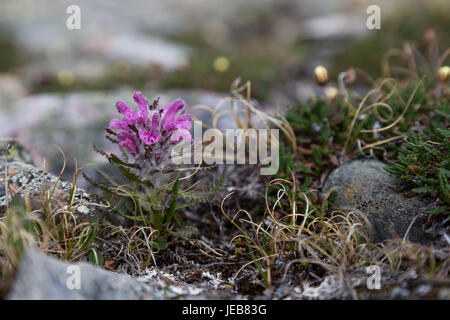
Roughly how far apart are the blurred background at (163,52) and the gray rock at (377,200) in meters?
1.31

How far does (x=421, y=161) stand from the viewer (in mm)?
2707

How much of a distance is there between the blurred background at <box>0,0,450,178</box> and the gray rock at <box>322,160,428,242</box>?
131cm

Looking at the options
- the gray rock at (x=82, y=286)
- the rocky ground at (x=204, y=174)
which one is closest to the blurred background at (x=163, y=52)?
the rocky ground at (x=204, y=174)

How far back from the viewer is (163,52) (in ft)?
27.9

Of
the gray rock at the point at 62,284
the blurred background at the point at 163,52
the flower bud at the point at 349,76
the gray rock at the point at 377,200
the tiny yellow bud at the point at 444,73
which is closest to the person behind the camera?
the gray rock at the point at 62,284

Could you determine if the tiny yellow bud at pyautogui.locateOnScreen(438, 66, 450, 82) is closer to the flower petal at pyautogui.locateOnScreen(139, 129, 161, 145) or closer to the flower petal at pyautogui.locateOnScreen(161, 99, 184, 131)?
the flower petal at pyautogui.locateOnScreen(161, 99, 184, 131)

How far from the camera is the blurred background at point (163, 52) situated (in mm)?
4746

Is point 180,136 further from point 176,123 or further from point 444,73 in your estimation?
point 444,73

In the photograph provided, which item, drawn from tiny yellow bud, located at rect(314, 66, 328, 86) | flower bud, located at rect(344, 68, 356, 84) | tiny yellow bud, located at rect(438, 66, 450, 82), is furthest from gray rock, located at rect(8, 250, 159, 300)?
tiny yellow bud, located at rect(438, 66, 450, 82)

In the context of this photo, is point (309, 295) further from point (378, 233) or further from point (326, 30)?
point (326, 30)

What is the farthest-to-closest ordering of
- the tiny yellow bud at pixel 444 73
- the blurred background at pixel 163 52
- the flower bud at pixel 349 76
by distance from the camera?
the blurred background at pixel 163 52
the flower bud at pixel 349 76
the tiny yellow bud at pixel 444 73

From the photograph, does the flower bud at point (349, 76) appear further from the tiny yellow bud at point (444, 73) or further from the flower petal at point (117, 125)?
the flower petal at point (117, 125)

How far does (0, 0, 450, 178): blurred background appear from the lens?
475 cm
